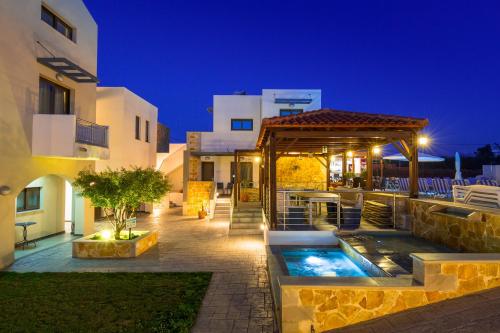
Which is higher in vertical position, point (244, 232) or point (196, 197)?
point (196, 197)

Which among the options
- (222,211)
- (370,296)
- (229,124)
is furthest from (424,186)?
(370,296)

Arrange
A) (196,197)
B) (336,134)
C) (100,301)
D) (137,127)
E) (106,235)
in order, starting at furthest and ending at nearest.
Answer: (137,127)
(196,197)
(106,235)
(336,134)
(100,301)

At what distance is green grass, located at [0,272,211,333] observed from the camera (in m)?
4.98

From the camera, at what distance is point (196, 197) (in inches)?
739

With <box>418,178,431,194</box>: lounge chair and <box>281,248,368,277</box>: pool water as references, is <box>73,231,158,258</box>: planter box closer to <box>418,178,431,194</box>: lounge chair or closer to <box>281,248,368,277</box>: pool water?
<box>281,248,368,277</box>: pool water

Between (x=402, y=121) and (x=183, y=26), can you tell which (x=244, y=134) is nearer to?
(x=402, y=121)

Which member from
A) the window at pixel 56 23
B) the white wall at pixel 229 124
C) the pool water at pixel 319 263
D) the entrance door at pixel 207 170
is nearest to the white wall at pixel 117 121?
the white wall at pixel 229 124

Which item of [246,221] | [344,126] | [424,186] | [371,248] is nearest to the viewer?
[371,248]

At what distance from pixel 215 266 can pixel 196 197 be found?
1071 centimetres

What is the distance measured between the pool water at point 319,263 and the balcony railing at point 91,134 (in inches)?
293

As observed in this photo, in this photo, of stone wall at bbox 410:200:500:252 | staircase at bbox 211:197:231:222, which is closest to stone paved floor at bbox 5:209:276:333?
staircase at bbox 211:197:231:222

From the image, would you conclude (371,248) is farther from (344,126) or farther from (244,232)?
(244,232)

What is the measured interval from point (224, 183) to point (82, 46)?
39.1 feet

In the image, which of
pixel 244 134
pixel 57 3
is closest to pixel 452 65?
pixel 244 134
